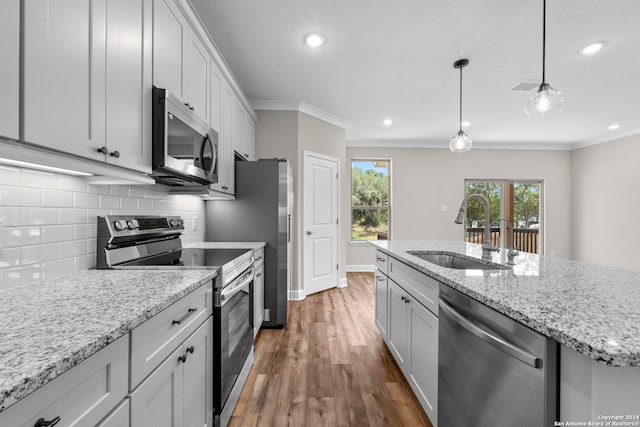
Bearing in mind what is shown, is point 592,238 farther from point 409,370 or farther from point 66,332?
point 66,332

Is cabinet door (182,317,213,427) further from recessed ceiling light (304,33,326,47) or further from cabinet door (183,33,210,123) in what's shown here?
recessed ceiling light (304,33,326,47)

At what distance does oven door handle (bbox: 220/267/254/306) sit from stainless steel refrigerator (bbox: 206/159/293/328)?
62 centimetres

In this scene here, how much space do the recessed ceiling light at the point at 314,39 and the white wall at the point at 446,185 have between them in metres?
3.57

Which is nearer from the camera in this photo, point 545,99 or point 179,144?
point 179,144

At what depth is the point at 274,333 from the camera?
9.27ft

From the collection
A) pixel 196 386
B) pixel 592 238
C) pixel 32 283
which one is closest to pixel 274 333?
pixel 196 386

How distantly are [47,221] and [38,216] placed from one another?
44mm

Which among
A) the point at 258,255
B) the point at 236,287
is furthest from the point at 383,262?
the point at 236,287

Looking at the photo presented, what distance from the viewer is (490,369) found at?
0.99m

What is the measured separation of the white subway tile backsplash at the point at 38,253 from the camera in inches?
44.6

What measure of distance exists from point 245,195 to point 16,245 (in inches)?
74.3

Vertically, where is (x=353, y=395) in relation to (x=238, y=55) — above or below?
below

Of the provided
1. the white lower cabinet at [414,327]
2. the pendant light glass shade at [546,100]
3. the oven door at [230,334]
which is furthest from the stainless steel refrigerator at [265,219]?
the pendant light glass shade at [546,100]

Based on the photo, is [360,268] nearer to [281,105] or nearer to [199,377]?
[281,105]
